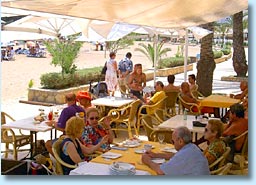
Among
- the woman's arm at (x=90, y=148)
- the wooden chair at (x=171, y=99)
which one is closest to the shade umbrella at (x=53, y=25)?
the wooden chair at (x=171, y=99)

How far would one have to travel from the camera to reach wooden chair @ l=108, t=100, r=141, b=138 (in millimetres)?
7277

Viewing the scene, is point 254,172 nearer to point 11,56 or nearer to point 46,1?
point 46,1

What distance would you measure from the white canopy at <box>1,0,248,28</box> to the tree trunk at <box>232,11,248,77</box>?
963 cm

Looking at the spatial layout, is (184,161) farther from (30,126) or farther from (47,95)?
(47,95)

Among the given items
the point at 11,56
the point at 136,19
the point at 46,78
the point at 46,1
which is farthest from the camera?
the point at 11,56

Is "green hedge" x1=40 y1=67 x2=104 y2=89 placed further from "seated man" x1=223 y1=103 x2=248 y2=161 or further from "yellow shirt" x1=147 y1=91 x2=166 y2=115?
"seated man" x1=223 y1=103 x2=248 y2=161

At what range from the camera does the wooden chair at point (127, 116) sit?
728 cm

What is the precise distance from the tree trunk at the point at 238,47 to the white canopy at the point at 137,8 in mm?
9626

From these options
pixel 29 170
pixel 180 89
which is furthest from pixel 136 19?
pixel 29 170

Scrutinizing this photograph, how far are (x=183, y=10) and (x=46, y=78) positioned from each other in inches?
263

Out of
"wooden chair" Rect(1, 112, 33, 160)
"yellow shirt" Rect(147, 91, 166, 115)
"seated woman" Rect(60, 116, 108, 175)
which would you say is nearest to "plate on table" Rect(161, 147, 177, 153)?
"seated woman" Rect(60, 116, 108, 175)

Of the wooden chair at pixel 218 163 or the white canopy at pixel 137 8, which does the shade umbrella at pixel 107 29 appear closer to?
the white canopy at pixel 137 8

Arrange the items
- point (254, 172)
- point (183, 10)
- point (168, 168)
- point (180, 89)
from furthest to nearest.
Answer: point (180, 89), point (183, 10), point (168, 168), point (254, 172)

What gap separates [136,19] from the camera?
668cm
